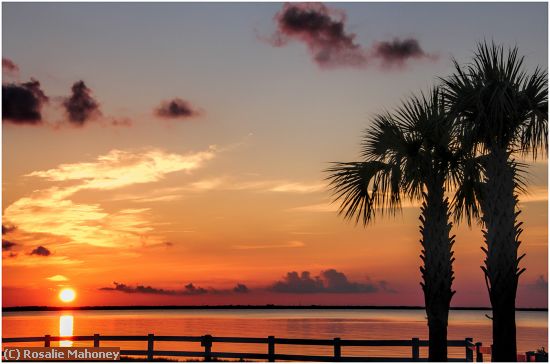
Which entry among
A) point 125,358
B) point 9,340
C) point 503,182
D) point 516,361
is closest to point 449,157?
point 503,182

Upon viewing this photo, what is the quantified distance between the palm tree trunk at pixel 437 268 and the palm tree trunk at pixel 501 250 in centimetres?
237

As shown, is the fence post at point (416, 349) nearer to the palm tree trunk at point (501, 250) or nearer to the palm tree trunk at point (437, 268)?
the palm tree trunk at point (437, 268)

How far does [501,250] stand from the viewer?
70.2 feet

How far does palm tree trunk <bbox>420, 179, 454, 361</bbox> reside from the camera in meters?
23.9

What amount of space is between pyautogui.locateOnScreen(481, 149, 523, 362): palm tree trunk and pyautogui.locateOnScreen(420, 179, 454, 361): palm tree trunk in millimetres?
2366

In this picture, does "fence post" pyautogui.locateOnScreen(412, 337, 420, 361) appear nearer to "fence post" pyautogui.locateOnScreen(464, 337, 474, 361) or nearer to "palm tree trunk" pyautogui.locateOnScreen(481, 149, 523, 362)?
"fence post" pyautogui.locateOnScreen(464, 337, 474, 361)

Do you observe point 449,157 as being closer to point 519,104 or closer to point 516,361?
point 519,104

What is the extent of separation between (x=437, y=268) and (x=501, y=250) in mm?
3137

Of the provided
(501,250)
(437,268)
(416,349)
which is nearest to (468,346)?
(416,349)

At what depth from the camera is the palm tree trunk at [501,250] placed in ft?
69.1

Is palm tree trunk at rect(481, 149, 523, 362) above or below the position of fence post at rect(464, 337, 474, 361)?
above

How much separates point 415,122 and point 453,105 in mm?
2813

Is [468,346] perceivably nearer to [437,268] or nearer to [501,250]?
[437,268]

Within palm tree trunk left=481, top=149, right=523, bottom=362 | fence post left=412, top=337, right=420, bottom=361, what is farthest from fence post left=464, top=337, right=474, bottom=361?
palm tree trunk left=481, top=149, right=523, bottom=362
